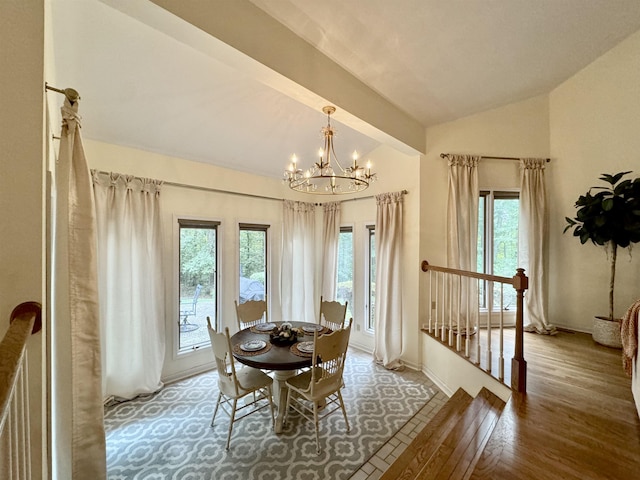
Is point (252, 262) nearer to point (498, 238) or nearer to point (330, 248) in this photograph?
point (330, 248)

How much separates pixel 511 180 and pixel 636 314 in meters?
2.45

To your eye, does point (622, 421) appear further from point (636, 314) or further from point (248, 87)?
point (248, 87)

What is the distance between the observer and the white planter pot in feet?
9.48

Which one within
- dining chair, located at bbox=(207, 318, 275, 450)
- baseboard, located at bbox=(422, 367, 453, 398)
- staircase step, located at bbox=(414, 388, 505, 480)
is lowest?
baseboard, located at bbox=(422, 367, 453, 398)

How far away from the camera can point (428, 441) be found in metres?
2.18

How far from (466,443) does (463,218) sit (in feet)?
8.24

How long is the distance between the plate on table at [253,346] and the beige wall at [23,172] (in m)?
1.54

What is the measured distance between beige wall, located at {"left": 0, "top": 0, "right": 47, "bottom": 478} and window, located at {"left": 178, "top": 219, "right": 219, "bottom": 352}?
2538 mm

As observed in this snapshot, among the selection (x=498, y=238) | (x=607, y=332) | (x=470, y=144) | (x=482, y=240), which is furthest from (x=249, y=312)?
(x=607, y=332)

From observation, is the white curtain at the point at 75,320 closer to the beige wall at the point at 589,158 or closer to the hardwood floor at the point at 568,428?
the hardwood floor at the point at 568,428

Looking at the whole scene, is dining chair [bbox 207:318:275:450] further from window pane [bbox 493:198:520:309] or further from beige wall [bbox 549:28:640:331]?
beige wall [bbox 549:28:640:331]

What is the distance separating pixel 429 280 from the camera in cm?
355

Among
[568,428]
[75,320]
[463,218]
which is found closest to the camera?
[75,320]

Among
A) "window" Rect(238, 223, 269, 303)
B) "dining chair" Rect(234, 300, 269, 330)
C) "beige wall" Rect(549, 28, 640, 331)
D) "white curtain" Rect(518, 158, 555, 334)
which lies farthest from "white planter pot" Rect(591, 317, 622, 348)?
"window" Rect(238, 223, 269, 303)
